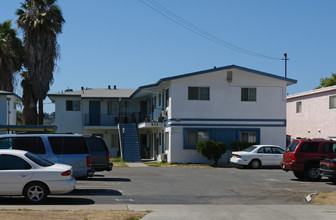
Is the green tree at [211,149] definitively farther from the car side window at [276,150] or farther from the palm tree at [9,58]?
the palm tree at [9,58]

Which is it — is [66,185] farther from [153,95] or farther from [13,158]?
[153,95]

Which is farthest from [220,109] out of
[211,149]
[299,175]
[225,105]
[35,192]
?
[35,192]

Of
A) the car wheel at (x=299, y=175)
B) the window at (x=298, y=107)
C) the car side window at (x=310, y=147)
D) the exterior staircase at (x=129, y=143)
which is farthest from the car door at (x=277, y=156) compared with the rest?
the window at (x=298, y=107)

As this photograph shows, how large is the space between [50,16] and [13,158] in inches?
1225

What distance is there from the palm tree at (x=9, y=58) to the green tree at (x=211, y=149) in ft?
69.2

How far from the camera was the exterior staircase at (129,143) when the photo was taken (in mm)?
36656

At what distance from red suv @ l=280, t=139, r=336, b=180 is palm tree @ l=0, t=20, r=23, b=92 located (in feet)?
100

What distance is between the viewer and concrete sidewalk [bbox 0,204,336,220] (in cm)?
1195

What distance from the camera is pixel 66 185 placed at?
1384 centimetres

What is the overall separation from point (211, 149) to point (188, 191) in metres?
15.4

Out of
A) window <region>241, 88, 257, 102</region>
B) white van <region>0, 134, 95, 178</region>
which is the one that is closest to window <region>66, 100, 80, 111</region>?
window <region>241, 88, 257, 102</region>

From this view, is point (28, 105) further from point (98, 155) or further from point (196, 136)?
point (98, 155)

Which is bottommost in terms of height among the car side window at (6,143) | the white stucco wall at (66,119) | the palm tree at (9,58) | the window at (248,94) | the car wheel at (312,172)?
the car wheel at (312,172)

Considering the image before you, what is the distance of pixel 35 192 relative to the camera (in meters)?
13.7
